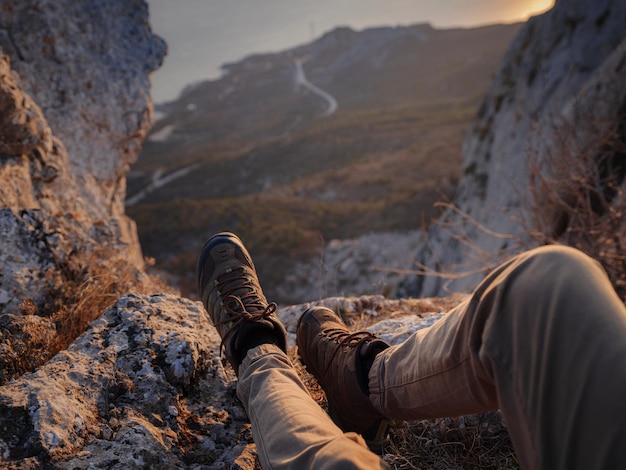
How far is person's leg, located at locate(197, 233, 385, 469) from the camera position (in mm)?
1214

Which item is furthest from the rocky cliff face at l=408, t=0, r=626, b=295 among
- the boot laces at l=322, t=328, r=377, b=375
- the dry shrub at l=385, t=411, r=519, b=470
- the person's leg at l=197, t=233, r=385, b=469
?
the person's leg at l=197, t=233, r=385, b=469

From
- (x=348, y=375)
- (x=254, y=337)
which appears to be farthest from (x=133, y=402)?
(x=348, y=375)

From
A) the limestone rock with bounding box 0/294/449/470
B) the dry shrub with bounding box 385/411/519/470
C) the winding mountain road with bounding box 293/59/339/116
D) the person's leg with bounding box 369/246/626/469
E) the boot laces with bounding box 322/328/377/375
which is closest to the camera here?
the person's leg with bounding box 369/246/626/469

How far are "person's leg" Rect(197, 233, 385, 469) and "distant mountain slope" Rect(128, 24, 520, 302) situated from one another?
3984mm

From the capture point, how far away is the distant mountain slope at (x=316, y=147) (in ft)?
51.0

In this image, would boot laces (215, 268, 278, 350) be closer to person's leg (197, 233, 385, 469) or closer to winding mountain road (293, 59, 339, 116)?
person's leg (197, 233, 385, 469)

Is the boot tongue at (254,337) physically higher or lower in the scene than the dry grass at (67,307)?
lower

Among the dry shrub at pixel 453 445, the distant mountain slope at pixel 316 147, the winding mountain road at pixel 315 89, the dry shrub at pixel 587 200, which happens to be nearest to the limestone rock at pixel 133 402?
the dry shrub at pixel 453 445

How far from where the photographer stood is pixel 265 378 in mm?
1677

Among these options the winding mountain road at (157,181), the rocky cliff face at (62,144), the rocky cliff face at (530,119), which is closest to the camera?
the rocky cliff face at (62,144)

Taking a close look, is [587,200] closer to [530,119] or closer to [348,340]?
[348,340]

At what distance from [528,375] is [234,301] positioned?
144cm

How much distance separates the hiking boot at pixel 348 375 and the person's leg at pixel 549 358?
525 mm

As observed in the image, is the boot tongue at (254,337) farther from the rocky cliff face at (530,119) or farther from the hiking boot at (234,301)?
the rocky cliff face at (530,119)
